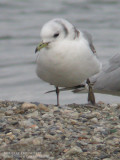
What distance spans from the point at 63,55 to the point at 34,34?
7143 mm

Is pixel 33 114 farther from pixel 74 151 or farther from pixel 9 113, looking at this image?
pixel 74 151

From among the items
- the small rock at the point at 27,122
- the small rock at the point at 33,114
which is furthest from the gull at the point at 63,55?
the small rock at the point at 27,122

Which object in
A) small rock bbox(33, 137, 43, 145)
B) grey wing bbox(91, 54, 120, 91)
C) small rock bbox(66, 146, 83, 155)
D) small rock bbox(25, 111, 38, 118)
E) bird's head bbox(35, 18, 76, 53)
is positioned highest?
bird's head bbox(35, 18, 76, 53)

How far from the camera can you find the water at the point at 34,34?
8766mm

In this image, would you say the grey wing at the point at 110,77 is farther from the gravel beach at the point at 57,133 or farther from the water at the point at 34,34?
the gravel beach at the point at 57,133

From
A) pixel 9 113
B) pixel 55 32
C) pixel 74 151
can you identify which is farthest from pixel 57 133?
pixel 55 32

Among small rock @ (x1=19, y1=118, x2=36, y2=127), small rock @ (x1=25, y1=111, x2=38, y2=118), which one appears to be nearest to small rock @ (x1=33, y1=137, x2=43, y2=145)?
small rock @ (x1=19, y1=118, x2=36, y2=127)

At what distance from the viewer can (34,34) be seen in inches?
516

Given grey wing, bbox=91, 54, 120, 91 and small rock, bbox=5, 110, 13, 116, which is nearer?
small rock, bbox=5, 110, 13, 116

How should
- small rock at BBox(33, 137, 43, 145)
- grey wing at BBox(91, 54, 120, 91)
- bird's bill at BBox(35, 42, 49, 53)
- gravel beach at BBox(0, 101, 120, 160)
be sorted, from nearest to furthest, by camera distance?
gravel beach at BBox(0, 101, 120, 160) < small rock at BBox(33, 137, 43, 145) < bird's bill at BBox(35, 42, 49, 53) < grey wing at BBox(91, 54, 120, 91)

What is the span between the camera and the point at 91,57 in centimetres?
625

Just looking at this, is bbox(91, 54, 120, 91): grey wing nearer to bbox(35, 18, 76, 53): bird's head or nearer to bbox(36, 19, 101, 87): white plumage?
bbox(36, 19, 101, 87): white plumage

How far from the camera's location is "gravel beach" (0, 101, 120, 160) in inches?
182

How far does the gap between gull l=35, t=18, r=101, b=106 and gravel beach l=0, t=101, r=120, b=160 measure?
0.40 m
